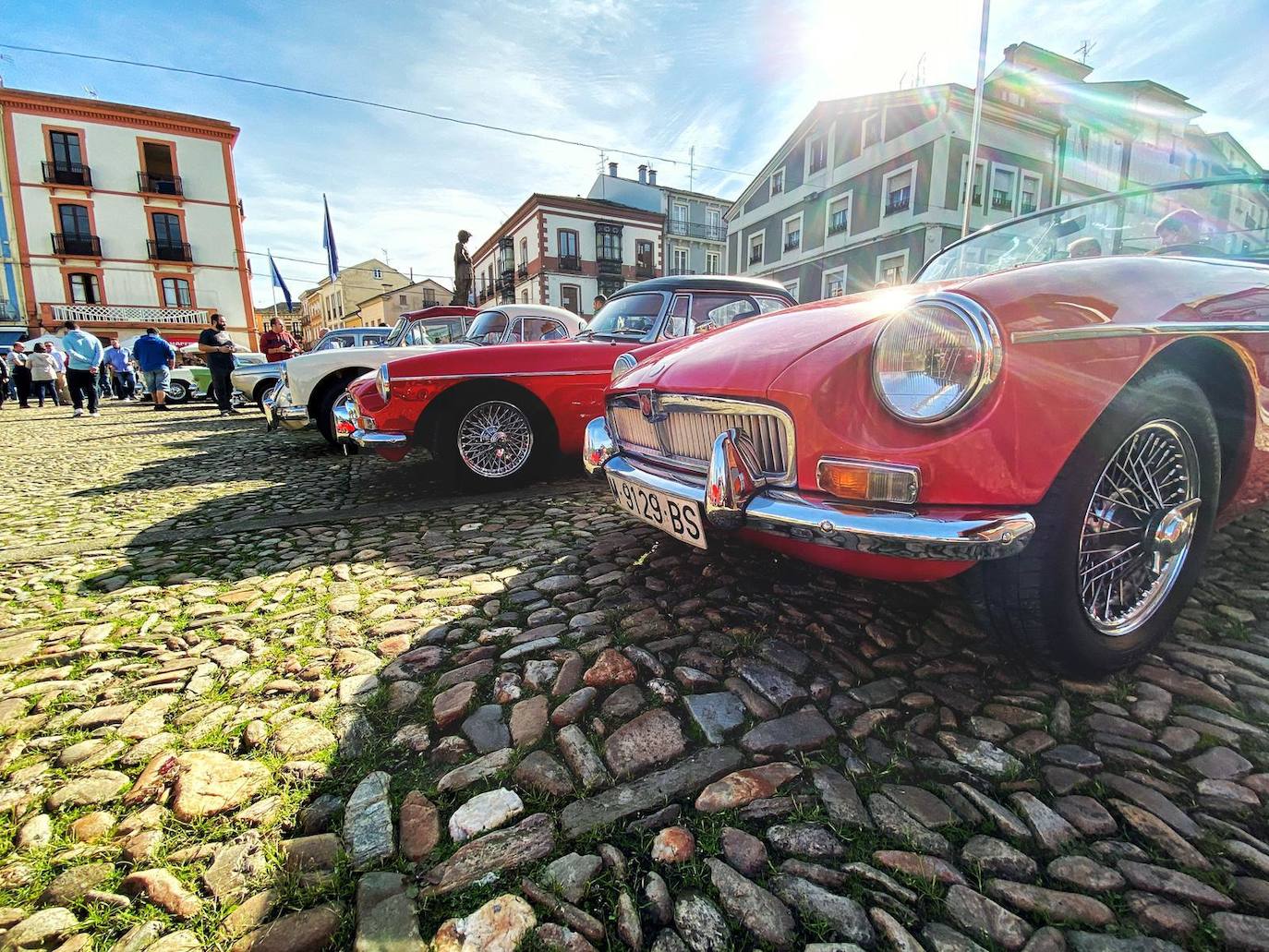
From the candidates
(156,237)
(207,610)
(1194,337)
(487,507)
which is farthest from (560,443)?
(156,237)

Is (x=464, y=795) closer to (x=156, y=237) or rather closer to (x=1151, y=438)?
(x=1151, y=438)

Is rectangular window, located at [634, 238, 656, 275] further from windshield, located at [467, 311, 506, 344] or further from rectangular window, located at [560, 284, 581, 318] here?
windshield, located at [467, 311, 506, 344]

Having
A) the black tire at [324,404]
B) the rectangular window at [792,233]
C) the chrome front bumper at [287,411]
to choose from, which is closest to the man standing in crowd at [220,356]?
the chrome front bumper at [287,411]

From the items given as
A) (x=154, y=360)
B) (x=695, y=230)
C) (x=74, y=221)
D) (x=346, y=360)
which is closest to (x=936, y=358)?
(x=346, y=360)

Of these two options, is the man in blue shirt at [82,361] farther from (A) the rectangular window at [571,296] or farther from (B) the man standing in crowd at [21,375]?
(A) the rectangular window at [571,296]

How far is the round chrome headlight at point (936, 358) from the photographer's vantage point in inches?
56.9

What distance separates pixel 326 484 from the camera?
4840 millimetres

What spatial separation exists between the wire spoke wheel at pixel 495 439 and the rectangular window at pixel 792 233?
2133 centimetres

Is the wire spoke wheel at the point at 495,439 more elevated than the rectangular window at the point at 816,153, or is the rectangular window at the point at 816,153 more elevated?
the rectangular window at the point at 816,153

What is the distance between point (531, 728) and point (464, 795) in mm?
264

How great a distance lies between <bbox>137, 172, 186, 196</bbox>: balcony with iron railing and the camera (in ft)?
85.0

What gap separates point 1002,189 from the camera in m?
18.5

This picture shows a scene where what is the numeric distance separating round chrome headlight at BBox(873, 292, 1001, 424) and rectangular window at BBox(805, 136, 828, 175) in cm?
2320

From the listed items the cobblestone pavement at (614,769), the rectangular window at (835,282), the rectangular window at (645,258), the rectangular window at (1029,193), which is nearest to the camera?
the cobblestone pavement at (614,769)
